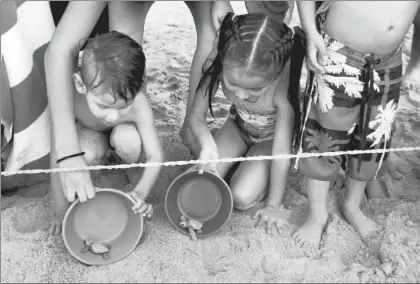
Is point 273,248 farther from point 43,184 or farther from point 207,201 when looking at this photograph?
point 43,184

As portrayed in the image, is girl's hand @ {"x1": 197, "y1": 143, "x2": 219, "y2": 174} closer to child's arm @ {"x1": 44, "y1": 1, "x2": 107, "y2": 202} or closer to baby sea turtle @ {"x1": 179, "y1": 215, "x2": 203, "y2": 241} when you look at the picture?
baby sea turtle @ {"x1": 179, "y1": 215, "x2": 203, "y2": 241}

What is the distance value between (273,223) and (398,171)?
26.2 inches

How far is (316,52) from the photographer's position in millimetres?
1564

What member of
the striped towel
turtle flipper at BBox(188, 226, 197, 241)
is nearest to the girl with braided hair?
turtle flipper at BBox(188, 226, 197, 241)

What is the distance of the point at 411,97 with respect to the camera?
2496 millimetres

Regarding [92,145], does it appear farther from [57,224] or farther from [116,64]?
[116,64]

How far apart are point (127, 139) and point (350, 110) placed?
2.58 ft

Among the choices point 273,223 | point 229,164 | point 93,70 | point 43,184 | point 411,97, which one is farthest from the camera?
point 411,97

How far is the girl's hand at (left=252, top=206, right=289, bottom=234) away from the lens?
1.73 meters

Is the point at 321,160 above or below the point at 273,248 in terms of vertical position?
above

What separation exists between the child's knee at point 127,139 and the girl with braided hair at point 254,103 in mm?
222

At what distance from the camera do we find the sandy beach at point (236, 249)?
4.82 ft

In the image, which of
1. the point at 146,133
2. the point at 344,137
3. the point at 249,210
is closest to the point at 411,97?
the point at 344,137

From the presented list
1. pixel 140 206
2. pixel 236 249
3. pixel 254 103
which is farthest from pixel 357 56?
pixel 140 206
